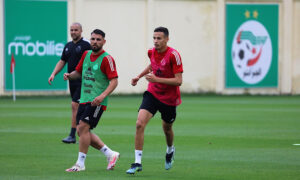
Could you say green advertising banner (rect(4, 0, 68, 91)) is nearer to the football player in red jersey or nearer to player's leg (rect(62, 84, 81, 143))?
player's leg (rect(62, 84, 81, 143))

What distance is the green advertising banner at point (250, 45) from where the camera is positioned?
107 ft

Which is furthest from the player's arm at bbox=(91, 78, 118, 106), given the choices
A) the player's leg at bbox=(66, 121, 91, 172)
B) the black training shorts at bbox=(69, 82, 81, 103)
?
the black training shorts at bbox=(69, 82, 81, 103)

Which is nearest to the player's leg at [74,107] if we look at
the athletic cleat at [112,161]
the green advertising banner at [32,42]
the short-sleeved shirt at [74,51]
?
the short-sleeved shirt at [74,51]

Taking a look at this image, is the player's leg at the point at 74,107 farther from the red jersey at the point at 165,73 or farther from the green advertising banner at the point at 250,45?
the green advertising banner at the point at 250,45

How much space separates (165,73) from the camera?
9.94 meters

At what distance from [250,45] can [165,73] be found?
23.4m

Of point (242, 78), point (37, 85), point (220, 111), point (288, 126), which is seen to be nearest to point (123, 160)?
point (288, 126)

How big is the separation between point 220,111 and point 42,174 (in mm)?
13013

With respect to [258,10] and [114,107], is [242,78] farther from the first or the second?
[114,107]

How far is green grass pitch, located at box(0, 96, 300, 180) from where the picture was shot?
9625mm

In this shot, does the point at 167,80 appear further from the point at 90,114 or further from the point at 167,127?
the point at 90,114

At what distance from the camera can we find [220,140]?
45.5 ft

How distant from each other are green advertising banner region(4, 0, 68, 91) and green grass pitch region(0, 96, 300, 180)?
22.9 feet

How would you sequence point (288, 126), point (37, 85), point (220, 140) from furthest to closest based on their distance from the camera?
point (37, 85) → point (288, 126) → point (220, 140)
